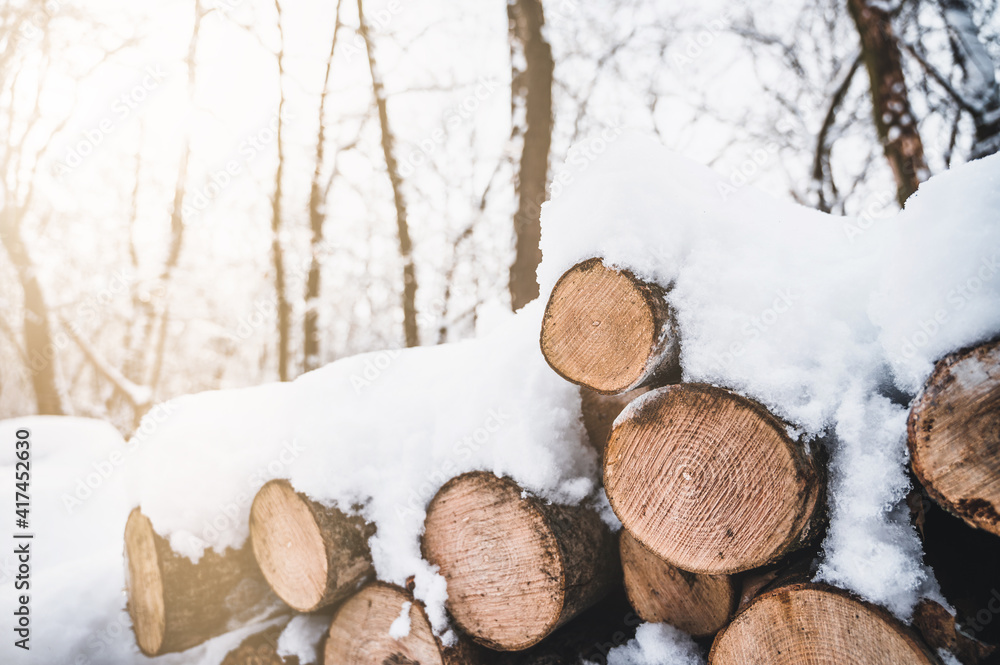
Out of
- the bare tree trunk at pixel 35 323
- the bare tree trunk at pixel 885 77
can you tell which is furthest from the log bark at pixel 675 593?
the bare tree trunk at pixel 35 323

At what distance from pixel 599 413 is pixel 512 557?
20.4 inches

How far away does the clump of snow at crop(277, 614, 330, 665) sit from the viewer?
66.5 inches

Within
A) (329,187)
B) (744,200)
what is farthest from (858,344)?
(329,187)

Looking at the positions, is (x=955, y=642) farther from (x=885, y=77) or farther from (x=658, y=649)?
(x=885, y=77)

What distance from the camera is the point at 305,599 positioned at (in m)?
1.52

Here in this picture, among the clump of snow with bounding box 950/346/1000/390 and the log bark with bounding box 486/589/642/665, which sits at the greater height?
the clump of snow with bounding box 950/346/1000/390

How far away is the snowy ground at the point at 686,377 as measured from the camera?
93 cm

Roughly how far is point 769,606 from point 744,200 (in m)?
1.14

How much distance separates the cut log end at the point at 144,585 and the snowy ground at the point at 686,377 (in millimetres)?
102

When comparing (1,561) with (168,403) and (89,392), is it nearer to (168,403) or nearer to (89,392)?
(168,403)

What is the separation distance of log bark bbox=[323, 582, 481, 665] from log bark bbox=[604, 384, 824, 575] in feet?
2.38

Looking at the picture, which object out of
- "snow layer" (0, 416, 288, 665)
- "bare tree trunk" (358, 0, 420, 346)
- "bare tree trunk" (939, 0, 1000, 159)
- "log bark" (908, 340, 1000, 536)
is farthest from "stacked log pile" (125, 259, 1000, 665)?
"bare tree trunk" (358, 0, 420, 346)

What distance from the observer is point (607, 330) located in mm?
1121

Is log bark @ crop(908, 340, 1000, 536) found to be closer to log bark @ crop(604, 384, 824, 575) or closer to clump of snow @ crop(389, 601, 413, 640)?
log bark @ crop(604, 384, 824, 575)
